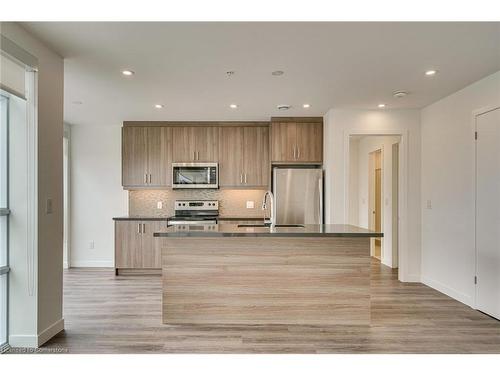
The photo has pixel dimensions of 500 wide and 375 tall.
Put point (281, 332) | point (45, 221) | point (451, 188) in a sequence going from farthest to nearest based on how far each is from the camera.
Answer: point (451, 188) < point (281, 332) < point (45, 221)

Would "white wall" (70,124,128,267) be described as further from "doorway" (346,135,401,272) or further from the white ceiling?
"doorway" (346,135,401,272)

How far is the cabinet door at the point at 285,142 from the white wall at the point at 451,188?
1803 millimetres

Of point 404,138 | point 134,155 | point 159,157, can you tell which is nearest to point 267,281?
point 404,138

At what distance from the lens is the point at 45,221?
2.82 m

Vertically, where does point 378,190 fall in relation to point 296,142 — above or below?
below

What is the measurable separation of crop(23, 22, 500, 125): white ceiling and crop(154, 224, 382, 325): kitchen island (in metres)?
1.55

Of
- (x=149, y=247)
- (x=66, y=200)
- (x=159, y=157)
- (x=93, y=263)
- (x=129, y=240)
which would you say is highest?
(x=159, y=157)

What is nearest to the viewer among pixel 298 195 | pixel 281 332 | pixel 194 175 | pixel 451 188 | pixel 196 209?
pixel 281 332

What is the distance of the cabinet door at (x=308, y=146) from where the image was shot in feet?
17.5

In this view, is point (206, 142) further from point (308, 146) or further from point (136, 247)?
point (136, 247)

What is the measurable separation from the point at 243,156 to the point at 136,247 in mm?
2161

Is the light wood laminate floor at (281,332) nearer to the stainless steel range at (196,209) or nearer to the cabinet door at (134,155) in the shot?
the stainless steel range at (196,209)

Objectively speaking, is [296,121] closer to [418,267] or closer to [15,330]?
[418,267]

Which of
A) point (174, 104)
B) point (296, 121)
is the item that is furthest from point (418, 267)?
point (174, 104)
